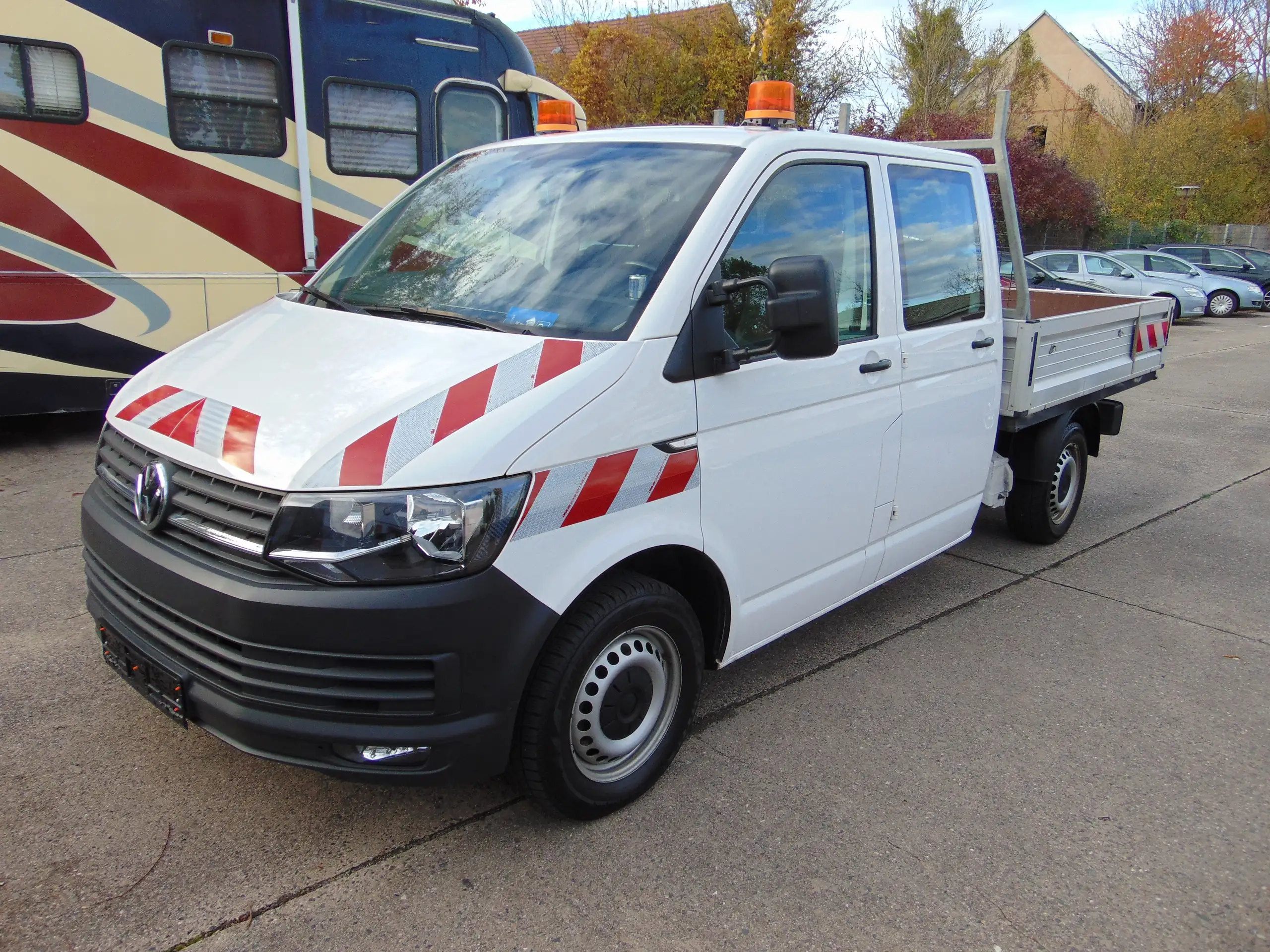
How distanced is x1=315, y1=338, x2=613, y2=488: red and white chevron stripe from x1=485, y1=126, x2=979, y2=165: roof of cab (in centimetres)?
104

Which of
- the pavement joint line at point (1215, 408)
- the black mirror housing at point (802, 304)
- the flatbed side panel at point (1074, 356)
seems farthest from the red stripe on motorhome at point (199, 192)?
the pavement joint line at point (1215, 408)

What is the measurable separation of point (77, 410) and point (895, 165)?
19.4 ft

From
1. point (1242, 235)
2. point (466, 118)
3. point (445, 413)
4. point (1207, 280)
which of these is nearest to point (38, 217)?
point (466, 118)

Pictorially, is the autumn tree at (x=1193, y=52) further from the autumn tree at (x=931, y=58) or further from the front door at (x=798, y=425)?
the front door at (x=798, y=425)

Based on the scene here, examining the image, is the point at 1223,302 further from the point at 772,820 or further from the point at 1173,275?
the point at 772,820

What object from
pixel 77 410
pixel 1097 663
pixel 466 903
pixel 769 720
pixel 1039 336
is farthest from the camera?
pixel 77 410

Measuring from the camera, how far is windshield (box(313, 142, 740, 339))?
3.04 metres

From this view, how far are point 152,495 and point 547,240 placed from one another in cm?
146

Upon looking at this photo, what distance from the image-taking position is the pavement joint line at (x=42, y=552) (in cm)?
496

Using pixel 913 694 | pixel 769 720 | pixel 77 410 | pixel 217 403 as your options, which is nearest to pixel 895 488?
pixel 913 694

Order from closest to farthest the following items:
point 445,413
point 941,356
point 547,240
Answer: point 445,413
point 547,240
point 941,356

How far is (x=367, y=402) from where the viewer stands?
2629mm

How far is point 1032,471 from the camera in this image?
18.3 ft

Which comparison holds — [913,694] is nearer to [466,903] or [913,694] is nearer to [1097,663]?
[1097,663]
